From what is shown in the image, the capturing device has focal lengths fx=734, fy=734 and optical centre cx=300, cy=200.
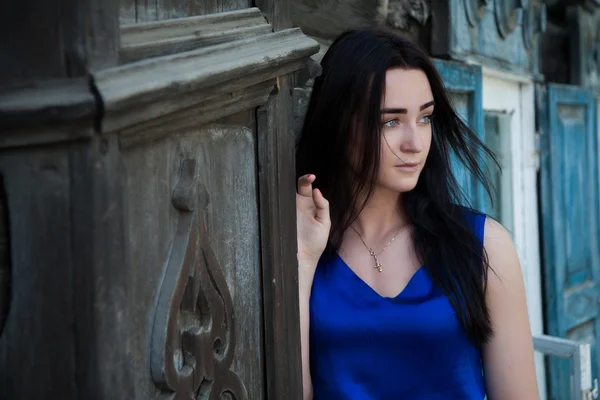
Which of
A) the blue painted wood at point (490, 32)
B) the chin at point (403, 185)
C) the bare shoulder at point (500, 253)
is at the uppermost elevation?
the blue painted wood at point (490, 32)

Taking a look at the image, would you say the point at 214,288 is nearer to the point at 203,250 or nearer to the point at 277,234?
the point at 203,250

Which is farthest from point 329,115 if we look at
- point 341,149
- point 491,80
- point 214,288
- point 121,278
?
point 491,80

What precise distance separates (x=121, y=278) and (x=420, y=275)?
117 cm

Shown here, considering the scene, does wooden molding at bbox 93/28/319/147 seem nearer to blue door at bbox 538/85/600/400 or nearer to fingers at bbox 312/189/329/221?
fingers at bbox 312/189/329/221

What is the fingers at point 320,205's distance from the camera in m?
1.73

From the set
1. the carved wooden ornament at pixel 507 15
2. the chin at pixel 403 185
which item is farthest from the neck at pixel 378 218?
the carved wooden ornament at pixel 507 15

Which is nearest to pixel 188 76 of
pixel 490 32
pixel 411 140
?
pixel 411 140

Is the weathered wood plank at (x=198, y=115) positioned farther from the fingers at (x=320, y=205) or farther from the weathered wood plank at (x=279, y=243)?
the fingers at (x=320, y=205)

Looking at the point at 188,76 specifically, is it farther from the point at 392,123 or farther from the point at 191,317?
the point at 392,123

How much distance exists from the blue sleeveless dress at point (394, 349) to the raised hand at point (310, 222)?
181 millimetres

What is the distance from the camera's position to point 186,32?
1.00m

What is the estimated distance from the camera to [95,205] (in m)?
0.79

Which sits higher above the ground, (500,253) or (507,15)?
(507,15)

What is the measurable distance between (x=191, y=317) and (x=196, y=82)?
1.04 ft
